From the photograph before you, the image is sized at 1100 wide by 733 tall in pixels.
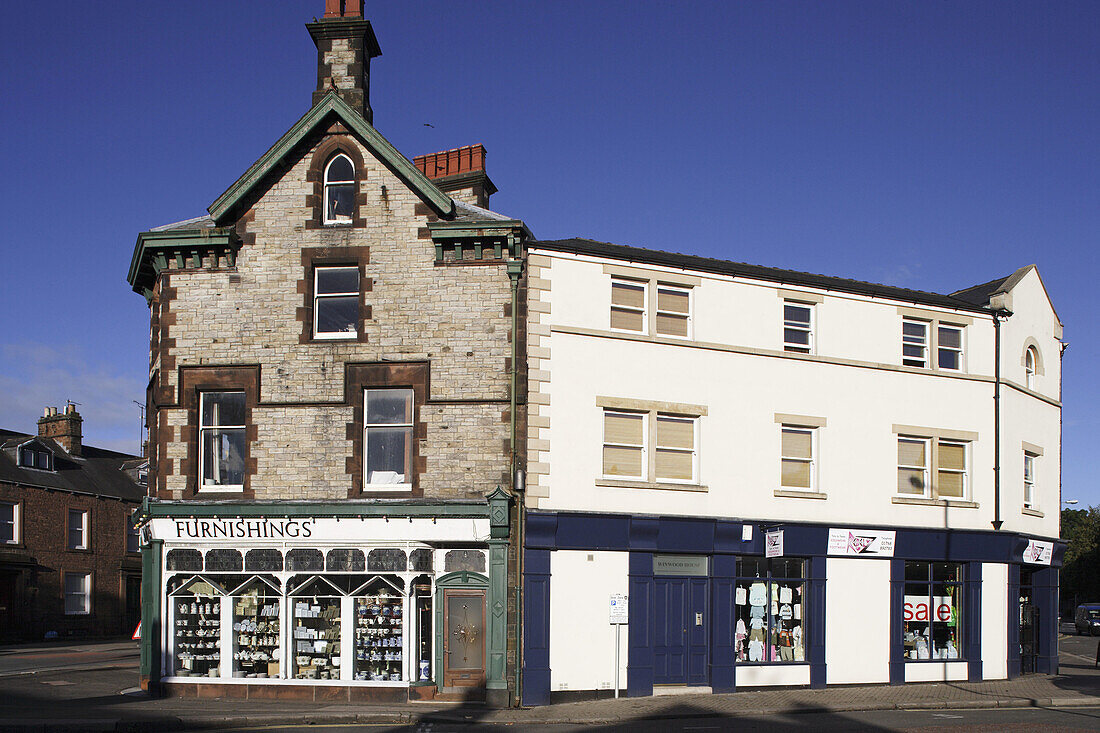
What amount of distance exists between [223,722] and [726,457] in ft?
38.0

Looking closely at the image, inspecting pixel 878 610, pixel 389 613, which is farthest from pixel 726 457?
pixel 389 613

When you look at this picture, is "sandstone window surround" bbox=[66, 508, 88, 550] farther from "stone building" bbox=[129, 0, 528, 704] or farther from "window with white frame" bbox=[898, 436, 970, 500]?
"window with white frame" bbox=[898, 436, 970, 500]

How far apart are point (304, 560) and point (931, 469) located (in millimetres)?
14943

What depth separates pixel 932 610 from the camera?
78.9 feet

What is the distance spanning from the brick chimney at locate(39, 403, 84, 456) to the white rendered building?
38.5m

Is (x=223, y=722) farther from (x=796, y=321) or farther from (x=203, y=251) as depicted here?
(x=796, y=321)

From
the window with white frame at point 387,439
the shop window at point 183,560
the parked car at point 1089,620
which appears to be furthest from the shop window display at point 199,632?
the parked car at point 1089,620

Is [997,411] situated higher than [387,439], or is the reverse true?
[997,411]

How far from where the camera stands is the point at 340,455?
2084cm

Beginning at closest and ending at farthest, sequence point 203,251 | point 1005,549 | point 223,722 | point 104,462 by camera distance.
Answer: point 223,722 → point 203,251 → point 1005,549 → point 104,462

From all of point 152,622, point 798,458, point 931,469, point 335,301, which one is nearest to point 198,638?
point 152,622

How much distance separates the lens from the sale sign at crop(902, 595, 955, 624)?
936 inches

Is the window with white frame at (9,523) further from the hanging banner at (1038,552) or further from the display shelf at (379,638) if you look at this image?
the hanging banner at (1038,552)

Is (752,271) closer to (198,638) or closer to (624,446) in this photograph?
(624,446)
